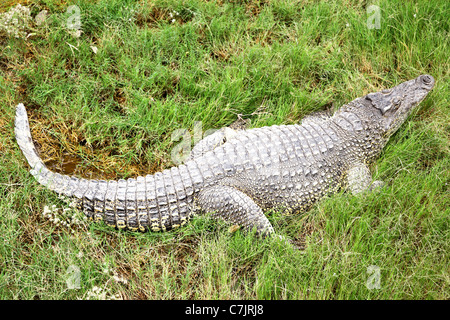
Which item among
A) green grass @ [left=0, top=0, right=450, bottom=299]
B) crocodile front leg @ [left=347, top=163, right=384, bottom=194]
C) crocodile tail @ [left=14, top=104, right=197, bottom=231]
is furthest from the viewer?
crocodile front leg @ [left=347, top=163, right=384, bottom=194]

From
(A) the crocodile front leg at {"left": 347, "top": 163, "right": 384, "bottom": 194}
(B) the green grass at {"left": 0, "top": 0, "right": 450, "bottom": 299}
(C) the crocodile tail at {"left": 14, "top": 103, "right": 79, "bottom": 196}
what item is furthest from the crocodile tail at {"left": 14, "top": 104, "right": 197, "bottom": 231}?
(A) the crocodile front leg at {"left": 347, "top": 163, "right": 384, "bottom": 194}

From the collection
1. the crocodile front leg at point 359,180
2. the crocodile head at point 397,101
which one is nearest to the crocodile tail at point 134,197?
the crocodile front leg at point 359,180

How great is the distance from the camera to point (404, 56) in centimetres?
471

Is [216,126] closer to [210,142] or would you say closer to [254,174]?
[210,142]

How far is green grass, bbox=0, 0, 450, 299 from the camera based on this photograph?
3170mm

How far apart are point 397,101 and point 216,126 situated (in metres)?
1.97

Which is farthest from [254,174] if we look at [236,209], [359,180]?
[359,180]

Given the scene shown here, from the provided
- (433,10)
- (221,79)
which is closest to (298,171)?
(221,79)

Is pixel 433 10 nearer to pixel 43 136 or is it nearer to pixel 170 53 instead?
pixel 170 53

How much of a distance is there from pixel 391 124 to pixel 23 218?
12.2 ft

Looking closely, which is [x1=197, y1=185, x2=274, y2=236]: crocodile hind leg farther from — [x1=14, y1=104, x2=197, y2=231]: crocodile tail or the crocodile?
[x1=14, y1=104, x2=197, y2=231]: crocodile tail

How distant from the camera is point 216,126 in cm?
452

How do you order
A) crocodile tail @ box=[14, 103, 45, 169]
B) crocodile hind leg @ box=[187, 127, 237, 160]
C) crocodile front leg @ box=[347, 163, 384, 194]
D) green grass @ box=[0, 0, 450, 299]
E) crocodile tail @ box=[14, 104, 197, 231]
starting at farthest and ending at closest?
→ crocodile hind leg @ box=[187, 127, 237, 160] → crocodile front leg @ box=[347, 163, 384, 194] → crocodile tail @ box=[14, 103, 45, 169] → crocodile tail @ box=[14, 104, 197, 231] → green grass @ box=[0, 0, 450, 299]

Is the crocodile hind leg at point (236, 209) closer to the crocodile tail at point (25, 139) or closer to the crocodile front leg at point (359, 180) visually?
the crocodile front leg at point (359, 180)
